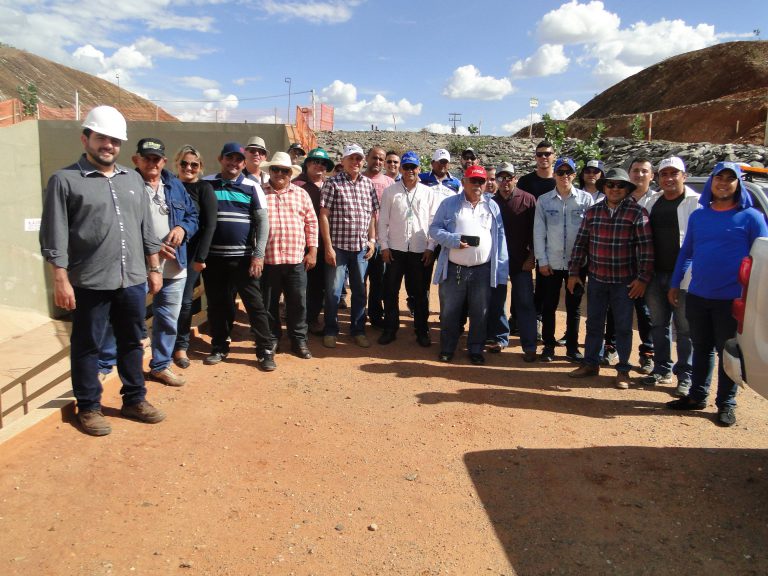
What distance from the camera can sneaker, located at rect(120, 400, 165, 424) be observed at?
4.14 metres

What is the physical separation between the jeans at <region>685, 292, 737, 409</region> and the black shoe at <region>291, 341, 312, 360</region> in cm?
344

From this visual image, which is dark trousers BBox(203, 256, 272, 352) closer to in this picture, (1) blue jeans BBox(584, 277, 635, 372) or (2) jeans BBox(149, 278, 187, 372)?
(2) jeans BBox(149, 278, 187, 372)

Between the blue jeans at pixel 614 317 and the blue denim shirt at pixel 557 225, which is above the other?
the blue denim shirt at pixel 557 225

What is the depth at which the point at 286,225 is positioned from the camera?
18.0 feet

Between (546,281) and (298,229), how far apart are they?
102 inches

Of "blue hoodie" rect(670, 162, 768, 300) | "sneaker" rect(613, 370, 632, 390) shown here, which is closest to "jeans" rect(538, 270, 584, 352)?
"sneaker" rect(613, 370, 632, 390)

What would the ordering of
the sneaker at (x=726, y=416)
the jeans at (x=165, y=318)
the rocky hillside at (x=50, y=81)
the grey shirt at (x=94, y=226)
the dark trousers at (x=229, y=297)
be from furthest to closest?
the rocky hillside at (x=50, y=81) < the dark trousers at (x=229, y=297) < the jeans at (x=165, y=318) < the sneaker at (x=726, y=416) < the grey shirt at (x=94, y=226)

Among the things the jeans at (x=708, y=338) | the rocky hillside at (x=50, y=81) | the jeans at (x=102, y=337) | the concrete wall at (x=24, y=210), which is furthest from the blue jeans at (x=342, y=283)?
the rocky hillside at (x=50, y=81)

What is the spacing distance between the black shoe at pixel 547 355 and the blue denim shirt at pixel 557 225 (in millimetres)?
856

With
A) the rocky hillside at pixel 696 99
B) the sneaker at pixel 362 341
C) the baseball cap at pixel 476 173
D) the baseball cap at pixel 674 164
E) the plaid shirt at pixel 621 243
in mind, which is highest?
the rocky hillside at pixel 696 99

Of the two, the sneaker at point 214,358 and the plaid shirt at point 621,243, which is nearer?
the plaid shirt at point 621,243

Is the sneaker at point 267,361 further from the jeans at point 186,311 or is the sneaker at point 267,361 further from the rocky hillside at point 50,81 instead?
the rocky hillside at point 50,81

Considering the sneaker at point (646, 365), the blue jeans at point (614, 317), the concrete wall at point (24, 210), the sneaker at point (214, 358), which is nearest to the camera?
the blue jeans at point (614, 317)

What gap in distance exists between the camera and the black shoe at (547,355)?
595 cm
